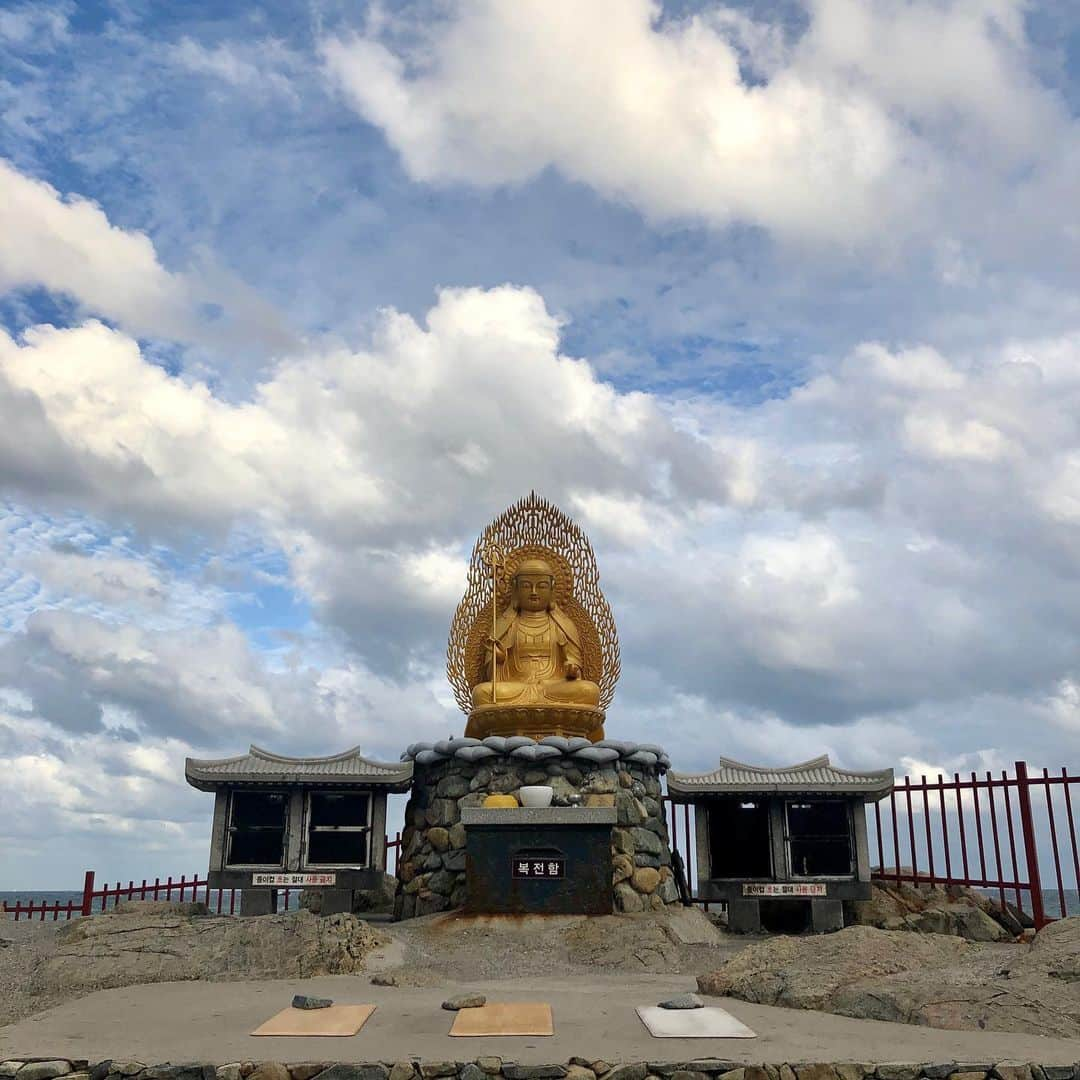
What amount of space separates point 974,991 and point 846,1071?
7.26ft

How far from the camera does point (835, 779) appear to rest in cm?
1655

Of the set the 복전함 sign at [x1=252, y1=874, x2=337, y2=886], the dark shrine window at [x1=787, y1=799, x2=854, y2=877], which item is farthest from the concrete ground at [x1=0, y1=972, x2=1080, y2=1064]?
the dark shrine window at [x1=787, y1=799, x2=854, y2=877]

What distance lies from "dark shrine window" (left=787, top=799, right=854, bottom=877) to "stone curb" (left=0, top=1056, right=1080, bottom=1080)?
1053 cm

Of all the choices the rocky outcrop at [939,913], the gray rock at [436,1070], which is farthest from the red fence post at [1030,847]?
the gray rock at [436,1070]

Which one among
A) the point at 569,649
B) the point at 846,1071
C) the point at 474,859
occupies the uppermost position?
the point at 569,649

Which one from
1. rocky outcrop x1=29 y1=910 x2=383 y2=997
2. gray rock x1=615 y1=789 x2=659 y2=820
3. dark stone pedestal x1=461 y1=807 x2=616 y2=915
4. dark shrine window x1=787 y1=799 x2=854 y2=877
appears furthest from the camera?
dark shrine window x1=787 y1=799 x2=854 y2=877

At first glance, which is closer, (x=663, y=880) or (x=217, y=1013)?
(x=217, y=1013)

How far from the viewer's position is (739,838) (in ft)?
55.5

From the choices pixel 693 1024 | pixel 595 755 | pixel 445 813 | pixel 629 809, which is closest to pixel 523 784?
pixel 595 755

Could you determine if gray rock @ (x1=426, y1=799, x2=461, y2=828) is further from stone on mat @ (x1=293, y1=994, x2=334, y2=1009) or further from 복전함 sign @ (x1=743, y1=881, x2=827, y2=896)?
stone on mat @ (x1=293, y1=994, x2=334, y2=1009)

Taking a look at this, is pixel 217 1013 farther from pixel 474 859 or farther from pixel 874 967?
pixel 474 859

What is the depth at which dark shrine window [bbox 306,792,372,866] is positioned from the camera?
16.8 meters

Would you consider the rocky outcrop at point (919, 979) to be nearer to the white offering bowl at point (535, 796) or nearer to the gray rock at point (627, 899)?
the gray rock at point (627, 899)

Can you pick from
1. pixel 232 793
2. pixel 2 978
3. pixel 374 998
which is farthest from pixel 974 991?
pixel 232 793
